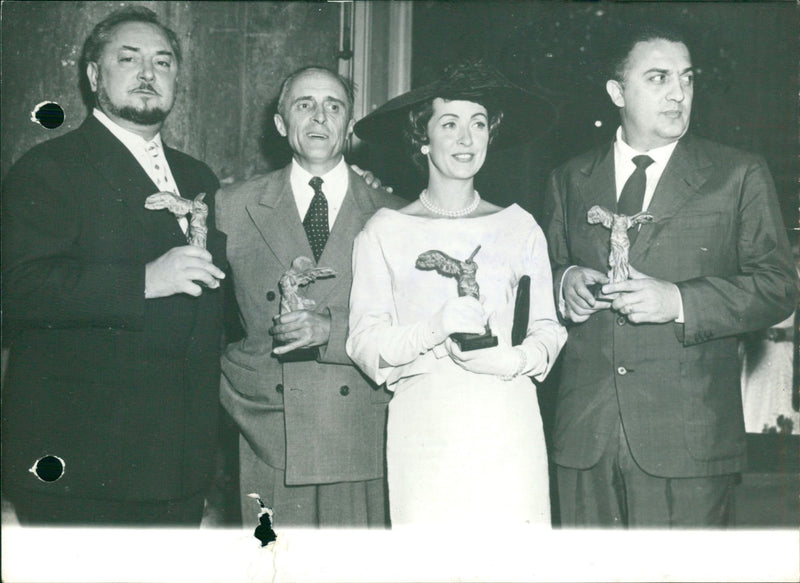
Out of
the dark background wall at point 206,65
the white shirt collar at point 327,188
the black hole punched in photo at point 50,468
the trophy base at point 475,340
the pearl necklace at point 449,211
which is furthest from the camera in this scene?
the dark background wall at point 206,65

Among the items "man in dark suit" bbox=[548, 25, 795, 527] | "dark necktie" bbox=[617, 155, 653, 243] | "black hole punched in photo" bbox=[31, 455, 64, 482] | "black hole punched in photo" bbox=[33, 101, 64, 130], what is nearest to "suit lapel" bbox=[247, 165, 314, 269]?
"black hole punched in photo" bbox=[33, 101, 64, 130]

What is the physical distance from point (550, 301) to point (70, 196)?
1.83 metres

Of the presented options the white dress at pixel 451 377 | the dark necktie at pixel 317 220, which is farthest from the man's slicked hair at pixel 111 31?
the white dress at pixel 451 377

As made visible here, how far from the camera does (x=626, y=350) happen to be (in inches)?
133

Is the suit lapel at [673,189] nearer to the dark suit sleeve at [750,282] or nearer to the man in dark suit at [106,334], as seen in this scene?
the dark suit sleeve at [750,282]

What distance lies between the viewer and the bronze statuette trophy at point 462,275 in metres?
3.26

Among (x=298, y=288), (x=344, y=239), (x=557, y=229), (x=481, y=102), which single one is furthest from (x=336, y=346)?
(x=481, y=102)

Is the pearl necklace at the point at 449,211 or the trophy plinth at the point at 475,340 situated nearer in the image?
the trophy plinth at the point at 475,340

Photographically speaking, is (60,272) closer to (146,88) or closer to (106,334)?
(106,334)

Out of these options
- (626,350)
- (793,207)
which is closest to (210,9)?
(626,350)

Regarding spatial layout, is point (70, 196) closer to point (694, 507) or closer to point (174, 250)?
point (174, 250)

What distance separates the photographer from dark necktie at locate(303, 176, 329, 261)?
353 centimetres

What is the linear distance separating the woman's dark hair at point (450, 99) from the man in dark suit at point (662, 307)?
435 mm

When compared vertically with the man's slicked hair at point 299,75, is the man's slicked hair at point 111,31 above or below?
above
